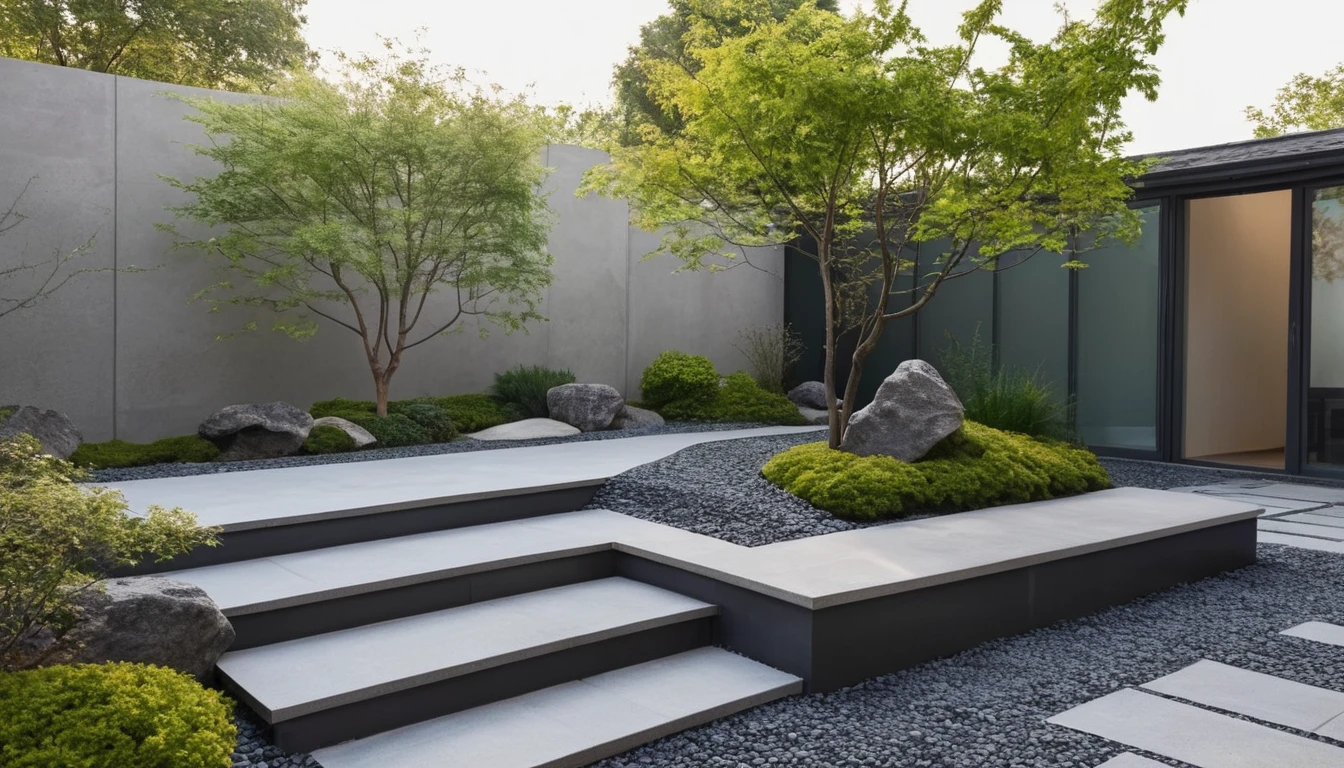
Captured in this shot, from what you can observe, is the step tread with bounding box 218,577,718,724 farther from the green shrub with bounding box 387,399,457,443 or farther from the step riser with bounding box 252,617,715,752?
the green shrub with bounding box 387,399,457,443

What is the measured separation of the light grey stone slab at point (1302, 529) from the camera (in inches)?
208

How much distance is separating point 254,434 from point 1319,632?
20.7ft

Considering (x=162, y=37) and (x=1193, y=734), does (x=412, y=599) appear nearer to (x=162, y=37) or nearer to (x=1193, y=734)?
(x=1193, y=734)

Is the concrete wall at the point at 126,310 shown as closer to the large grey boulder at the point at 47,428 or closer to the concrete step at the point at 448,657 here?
the large grey boulder at the point at 47,428

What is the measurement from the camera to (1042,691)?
3.08 m

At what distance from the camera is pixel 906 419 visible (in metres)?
5.16

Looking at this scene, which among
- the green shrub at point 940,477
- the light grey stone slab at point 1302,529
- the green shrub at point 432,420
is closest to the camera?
the green shrub at point 940,477

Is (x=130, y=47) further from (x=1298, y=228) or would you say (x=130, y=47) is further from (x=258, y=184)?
(x=1298, y=228)

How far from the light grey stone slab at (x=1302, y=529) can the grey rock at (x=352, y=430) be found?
607 centimetres

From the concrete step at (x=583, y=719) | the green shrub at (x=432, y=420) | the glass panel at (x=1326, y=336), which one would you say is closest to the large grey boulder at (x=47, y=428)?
the green shrub at (x=432, y=420)

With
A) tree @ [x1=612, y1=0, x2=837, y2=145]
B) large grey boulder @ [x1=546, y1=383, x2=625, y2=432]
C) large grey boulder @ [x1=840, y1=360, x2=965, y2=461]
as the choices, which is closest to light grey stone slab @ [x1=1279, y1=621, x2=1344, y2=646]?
large grey boulder @ [x1=840, y1=360, x2=965, y2=461]

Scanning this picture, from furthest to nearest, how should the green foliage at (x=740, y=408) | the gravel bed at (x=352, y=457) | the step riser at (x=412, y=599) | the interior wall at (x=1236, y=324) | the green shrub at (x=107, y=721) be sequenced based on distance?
the green foliage at (x=740, y=408) → the interior wall at (x=1236, y=324) → the gravel bed at (x=352, y=457) → the step riser at (x=412, y=599) → the green shrub at (x=107, y=721)

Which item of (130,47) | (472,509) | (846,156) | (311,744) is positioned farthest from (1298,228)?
(130,47)

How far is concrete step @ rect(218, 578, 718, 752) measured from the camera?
8.36 ft
